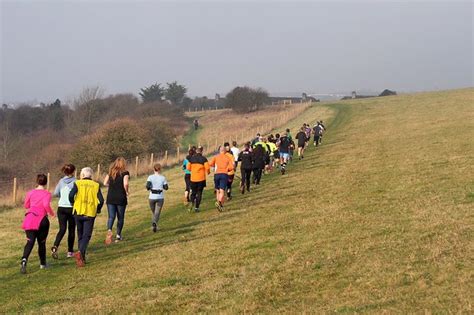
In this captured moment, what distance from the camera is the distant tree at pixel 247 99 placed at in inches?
3297

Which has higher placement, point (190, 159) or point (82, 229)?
point (190, 159)

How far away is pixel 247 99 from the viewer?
83750 millimetres

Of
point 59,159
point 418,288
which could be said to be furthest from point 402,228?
point 59,159

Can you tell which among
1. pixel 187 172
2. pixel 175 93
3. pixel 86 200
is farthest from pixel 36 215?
pixel 175 93

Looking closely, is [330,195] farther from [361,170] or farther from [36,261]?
[36,261]

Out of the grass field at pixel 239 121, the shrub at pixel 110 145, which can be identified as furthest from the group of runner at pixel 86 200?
the grass field at pixel 239 121

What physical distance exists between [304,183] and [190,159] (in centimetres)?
511

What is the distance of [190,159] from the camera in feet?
49.8

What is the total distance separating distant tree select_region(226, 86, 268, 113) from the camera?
83750 mm

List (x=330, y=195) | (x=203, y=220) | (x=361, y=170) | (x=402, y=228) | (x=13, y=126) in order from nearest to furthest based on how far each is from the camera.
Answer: (x=402, y=228) → (x=203, y=220) → (x=330, y=195) → (x=361, y=170) → (x=13, y=126)

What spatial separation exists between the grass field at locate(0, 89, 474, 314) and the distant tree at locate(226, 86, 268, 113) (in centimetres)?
6561

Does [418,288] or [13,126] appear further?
[13,126]

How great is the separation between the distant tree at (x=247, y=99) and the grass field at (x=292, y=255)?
6561 centimetres

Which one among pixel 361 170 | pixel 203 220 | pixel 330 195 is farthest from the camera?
pixel 361 170
